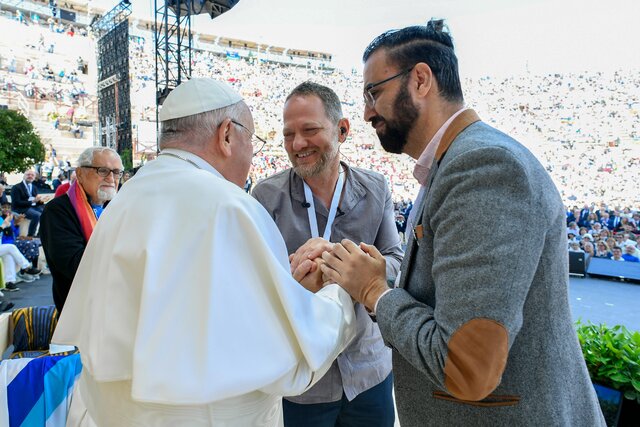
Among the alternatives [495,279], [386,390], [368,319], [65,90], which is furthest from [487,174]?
[65,90]

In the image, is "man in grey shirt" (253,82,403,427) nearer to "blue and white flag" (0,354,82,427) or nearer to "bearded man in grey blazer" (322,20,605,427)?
"bearded man in grey blazer" (322,20,605,427)

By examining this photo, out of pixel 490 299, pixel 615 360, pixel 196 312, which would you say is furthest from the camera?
pixel 615 360

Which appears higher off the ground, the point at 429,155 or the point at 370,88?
the point at 370,88

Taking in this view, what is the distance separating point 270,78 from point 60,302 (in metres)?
48.4

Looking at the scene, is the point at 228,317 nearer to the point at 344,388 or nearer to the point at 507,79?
the point at 344,388

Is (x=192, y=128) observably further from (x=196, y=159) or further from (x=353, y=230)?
(x=353, y=230)

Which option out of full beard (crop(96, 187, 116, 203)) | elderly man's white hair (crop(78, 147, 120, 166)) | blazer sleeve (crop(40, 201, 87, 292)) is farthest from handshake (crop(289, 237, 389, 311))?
elderly man's white hair (crop(78, 147, 120, 166))

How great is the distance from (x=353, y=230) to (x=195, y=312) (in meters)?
1.04

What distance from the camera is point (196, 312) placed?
3.69 ft

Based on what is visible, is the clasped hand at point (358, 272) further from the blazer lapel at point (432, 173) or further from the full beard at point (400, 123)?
the full beard at point (400, 123)

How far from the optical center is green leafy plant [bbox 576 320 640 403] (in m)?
2.59

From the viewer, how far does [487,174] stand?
0.91 m

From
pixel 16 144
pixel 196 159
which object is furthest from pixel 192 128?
pixel 16 144

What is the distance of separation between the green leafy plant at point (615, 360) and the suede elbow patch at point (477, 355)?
7.02 feet
